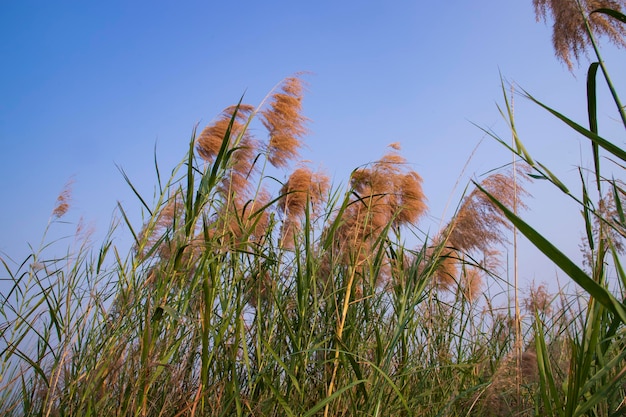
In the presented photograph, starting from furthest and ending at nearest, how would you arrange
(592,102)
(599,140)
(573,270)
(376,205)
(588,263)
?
(376,205)
(588,263)
(592,102)
(599,140)
(573,270)

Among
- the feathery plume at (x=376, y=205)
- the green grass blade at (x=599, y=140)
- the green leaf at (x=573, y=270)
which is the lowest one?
the green leaf at (x=573, y=270)

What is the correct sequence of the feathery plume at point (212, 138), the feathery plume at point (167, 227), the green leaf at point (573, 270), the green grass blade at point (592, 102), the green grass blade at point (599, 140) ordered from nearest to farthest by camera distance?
the green leaf at point (573, 270), the green grass blade at point (599, 140), the green grass blade at point (592, 102), the feathery plume at point (167, 227), the feathery plume at point (212, 138)

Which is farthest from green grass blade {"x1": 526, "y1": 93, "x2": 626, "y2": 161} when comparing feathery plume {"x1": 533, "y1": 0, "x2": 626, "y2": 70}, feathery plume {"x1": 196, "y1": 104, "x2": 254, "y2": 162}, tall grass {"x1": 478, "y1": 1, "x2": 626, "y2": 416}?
feathery plume {"x1": 196, "y1": 104, "x2": 254, "y2": 162}

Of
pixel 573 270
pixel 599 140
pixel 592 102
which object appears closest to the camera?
pixel 573 270

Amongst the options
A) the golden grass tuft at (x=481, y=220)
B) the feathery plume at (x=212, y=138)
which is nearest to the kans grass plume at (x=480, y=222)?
the golden grass tuft at (x=481, y=220)

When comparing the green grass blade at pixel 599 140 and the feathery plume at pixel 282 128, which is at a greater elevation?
the feathery plume at pixel 282 128

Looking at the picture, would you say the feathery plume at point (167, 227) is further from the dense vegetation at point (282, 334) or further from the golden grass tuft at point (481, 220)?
the golden grass tuft at point (481, 220)

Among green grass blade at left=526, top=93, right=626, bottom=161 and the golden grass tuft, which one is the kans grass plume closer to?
the golden grass tuft

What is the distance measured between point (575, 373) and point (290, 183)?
2.87 meters

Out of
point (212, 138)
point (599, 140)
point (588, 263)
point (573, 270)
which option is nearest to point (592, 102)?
point (599, 140)

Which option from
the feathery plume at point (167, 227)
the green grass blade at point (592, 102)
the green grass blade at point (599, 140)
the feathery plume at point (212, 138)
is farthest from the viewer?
the feathery plume at point (212, 138)

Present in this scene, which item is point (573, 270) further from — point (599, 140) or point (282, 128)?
point (282, 128)

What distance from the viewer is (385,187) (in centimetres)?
318

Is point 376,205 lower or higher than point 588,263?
higher
